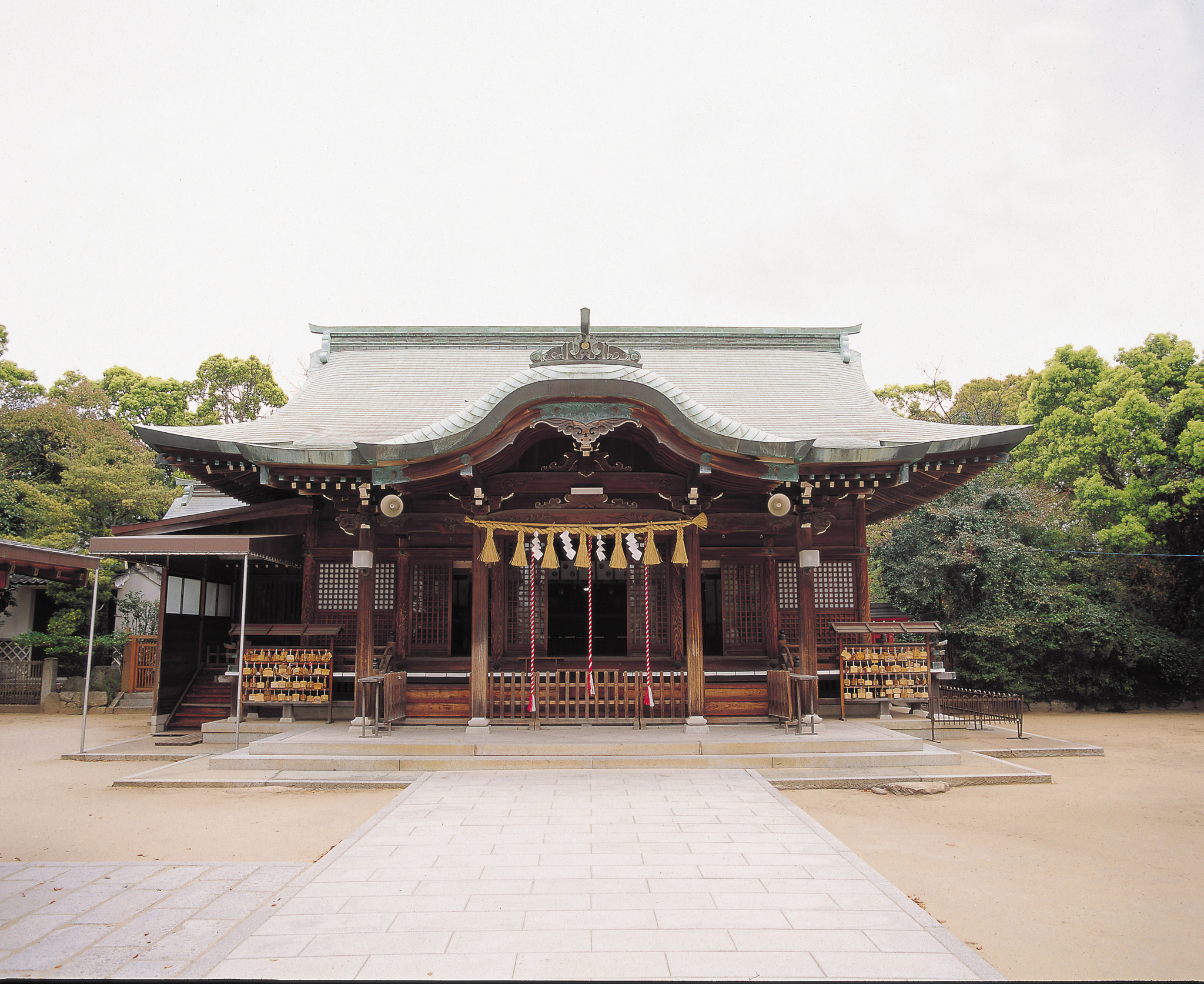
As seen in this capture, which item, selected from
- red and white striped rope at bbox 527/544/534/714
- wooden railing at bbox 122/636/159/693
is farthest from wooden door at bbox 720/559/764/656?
wooden railing at bbox 122/636/159/693

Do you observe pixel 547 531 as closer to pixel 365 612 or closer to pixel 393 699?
pixel 365 612

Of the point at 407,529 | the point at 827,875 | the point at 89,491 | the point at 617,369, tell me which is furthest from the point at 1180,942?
the point at 89,491

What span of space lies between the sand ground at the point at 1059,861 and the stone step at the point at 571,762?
515 millimetres

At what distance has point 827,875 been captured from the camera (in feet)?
16.1

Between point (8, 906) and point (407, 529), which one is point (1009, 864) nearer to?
point (8, 906)

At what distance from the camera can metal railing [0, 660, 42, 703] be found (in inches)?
615

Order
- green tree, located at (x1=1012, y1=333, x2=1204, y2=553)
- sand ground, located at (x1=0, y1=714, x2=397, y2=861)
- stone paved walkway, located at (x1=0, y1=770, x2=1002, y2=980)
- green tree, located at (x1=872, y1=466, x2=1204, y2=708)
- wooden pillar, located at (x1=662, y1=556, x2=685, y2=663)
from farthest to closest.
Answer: green tree, located at (x1=1012, y1=333, x2=1204, y2=553)
green tree, located at (x1=872, y1=466, x2=1204, y2=708)
wooden pillar, located at (x1=662, y1=556, x2=685, y2=663)
sand ground, located at (x1=0, y1=714, x2=397, y2=861)
stone paved walkway, located at (x1=0, y1=770, x2=1002, y2=980)

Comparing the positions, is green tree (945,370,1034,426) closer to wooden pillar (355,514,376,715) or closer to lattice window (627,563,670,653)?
lattice window (627,563,670,653)

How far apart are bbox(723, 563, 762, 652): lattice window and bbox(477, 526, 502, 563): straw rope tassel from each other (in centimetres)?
396

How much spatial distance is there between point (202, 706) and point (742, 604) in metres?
8.68

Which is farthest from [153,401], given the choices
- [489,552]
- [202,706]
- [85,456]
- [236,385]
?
[489,552]

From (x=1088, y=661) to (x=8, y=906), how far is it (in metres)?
18.8

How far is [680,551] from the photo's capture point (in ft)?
30.4

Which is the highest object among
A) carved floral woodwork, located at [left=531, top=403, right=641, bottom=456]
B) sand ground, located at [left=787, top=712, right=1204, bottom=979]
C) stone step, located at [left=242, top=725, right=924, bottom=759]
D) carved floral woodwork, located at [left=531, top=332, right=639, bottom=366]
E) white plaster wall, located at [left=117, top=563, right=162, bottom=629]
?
carved floral woodwork, located at [left=531, top=332, right=639, bottom=366]
